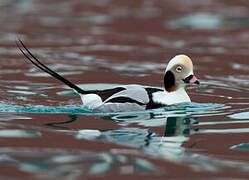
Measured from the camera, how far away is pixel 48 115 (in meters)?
8.24

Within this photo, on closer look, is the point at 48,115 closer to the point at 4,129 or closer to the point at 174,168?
the point at 4,129

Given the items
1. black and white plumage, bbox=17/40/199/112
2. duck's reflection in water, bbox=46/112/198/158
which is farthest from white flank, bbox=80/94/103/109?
duck's reflection in water, bbox=46/112/198/158

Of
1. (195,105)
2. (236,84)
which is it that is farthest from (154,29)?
(195,105)

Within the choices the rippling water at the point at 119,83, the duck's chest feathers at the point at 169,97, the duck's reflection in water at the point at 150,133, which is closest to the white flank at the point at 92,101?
A: the rippling water at the point at 119,83

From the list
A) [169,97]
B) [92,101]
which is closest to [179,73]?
[169,97]

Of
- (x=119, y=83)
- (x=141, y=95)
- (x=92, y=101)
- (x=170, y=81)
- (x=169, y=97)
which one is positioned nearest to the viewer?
(x=141, y=95)

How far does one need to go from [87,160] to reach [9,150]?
825 millimetres

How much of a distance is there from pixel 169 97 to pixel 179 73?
36 cm

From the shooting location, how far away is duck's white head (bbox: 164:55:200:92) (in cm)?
871

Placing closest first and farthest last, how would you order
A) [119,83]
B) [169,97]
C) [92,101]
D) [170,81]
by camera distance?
1. [92,101]
2. [169,97]
3. [170,81]
4. [119,83]

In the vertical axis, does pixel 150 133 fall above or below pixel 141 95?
below

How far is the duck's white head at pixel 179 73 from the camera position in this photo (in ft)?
28.6

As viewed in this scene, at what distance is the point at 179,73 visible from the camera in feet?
28.8

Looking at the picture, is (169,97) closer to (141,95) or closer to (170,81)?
(170,81)
